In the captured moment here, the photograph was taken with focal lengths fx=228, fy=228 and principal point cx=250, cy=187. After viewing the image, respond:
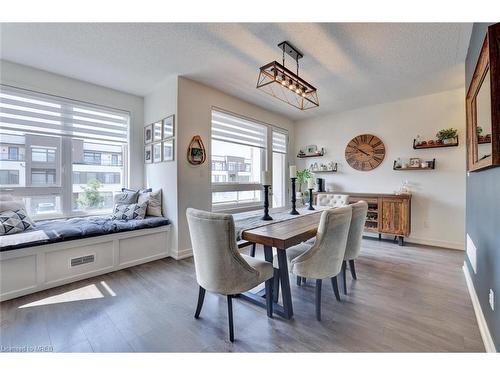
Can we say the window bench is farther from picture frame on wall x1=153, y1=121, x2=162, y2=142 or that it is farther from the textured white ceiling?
the textured white ceiling

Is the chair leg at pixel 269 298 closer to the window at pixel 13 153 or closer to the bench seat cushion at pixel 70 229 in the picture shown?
the bench seat cushion at pixel 70 229

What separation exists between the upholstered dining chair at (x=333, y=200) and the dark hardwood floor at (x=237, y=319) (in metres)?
1.19

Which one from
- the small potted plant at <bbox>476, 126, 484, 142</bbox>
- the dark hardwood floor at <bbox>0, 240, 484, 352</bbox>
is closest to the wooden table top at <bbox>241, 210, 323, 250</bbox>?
the dark hardwood floor at <bbox>0, 240, 484, 352</bbox>

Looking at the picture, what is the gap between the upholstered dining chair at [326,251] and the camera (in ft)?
→ 5.75

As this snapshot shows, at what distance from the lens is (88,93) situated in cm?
338

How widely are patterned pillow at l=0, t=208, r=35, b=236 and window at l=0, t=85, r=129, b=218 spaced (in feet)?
1.77

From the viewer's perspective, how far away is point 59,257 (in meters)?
2.47

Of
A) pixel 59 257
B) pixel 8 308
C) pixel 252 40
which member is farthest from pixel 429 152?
pixel 8 308

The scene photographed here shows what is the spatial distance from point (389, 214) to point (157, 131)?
4138mm

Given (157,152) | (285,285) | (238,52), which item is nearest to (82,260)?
(157,152)

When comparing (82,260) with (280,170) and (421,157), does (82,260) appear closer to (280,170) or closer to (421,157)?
(280,170)
